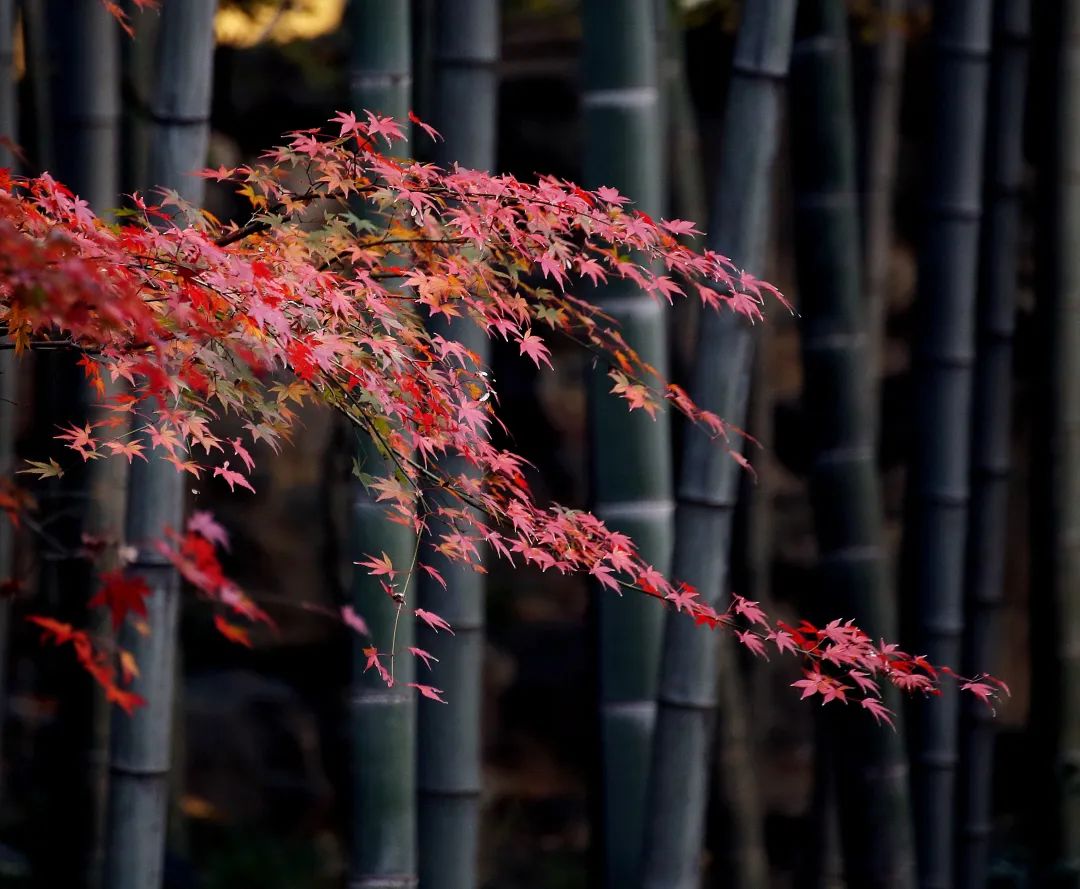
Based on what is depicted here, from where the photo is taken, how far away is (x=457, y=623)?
3.80 m

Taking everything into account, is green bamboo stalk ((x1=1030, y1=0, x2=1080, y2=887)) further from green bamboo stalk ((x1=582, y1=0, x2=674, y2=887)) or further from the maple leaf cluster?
the maple leaf cluster

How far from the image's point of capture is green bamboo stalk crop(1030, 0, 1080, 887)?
4.82 metres

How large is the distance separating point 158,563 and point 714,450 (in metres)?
1.44

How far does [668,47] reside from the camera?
5.34 m

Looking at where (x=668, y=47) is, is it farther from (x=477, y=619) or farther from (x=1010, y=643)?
(x=1010, y=643)

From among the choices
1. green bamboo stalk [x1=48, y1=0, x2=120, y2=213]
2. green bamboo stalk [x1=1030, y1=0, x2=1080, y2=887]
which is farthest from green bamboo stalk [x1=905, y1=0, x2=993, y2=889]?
green bamboo stalk [x1=48, y1=0, x2=120, y2=213]

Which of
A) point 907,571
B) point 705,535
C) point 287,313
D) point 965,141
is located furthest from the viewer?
point 907,571

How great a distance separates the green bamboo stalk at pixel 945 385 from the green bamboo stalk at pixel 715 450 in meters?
1.26

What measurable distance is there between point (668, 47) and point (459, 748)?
2.97 meters

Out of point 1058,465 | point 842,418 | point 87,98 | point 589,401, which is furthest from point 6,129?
point 1058,465

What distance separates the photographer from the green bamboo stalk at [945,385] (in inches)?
180

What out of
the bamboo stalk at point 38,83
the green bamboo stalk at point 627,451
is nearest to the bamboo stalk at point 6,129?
the bamboo stalk at point 38,83

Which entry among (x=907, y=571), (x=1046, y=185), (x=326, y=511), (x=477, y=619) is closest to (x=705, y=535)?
(x=477, y=619)

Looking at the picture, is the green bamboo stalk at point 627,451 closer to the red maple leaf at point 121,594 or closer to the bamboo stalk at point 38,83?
the red maple leaf at point 121,594
